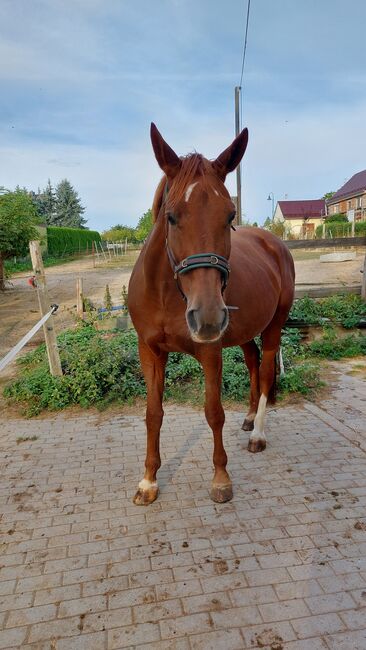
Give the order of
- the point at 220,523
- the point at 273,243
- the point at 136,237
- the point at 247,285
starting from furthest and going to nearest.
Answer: the point at 136,237 < the point at 273,243 < the point at 247,285 < the point at 220,523

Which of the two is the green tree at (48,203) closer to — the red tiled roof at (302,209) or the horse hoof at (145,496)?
the red tiled roof at (302,209)

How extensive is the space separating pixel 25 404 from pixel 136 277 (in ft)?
8.41

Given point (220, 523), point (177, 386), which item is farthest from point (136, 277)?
point (177, 386)

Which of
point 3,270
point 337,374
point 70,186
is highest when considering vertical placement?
point 70,186

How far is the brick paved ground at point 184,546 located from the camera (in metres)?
1.78

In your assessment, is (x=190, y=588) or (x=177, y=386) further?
(x=177, y=386)

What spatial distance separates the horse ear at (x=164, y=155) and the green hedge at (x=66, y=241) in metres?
31.9

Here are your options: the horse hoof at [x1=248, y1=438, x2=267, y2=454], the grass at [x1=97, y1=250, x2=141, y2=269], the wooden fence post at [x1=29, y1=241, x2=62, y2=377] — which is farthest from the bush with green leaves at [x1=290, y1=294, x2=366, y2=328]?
the grass at [x1=97, y1=250, x2=141, y2=269]

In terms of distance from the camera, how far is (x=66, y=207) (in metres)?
57.2

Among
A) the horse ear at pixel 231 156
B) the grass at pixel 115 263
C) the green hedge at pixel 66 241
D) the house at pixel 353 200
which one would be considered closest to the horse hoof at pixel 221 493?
the horse ear at pixel 231 156

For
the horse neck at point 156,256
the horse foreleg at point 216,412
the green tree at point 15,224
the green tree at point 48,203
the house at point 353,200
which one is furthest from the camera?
the green tree at point 48,203

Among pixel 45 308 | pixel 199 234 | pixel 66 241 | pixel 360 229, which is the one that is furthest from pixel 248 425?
pixel 66 241

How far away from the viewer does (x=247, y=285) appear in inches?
116

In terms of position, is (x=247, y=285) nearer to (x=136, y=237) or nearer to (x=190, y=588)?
(x=190, y=588)
